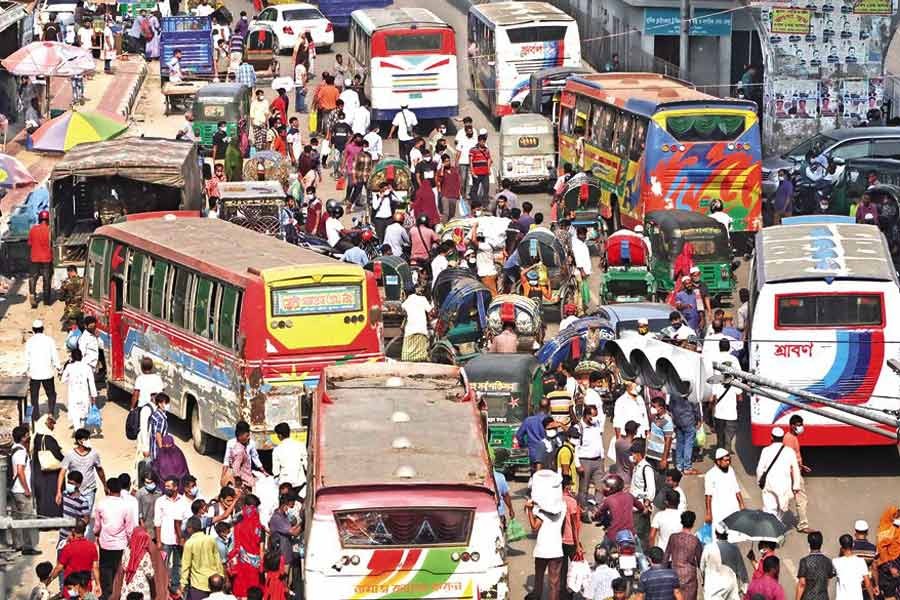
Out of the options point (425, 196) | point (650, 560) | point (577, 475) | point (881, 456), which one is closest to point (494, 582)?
point (650, 560)

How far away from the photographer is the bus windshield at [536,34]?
153ft

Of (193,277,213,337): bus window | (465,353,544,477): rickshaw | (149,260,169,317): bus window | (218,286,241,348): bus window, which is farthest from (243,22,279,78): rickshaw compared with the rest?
(465,353,544,477): rickshaw

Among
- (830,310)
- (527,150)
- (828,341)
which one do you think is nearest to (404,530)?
(828,341)

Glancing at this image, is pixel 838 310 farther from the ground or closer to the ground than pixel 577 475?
farther from the ground

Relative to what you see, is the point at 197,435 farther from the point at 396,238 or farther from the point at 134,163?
the point at 134,163

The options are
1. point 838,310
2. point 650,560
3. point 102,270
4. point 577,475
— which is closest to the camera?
point 650,560

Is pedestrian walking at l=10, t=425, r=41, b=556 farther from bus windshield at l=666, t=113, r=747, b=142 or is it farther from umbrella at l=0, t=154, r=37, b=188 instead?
bus windshield at l=666, t=113, r=747, b=142

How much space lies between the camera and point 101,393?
1148 inches

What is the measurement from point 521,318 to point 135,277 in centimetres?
529

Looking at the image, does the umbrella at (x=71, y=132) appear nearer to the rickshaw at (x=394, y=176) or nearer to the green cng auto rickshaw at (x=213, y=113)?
the rickshaw at (x=394, y=176)

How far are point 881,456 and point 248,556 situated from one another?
9.40 m

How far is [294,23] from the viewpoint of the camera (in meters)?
55.8

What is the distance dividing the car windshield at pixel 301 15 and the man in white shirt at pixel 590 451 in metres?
34.5

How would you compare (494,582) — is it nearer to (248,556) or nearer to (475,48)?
(248,556)
